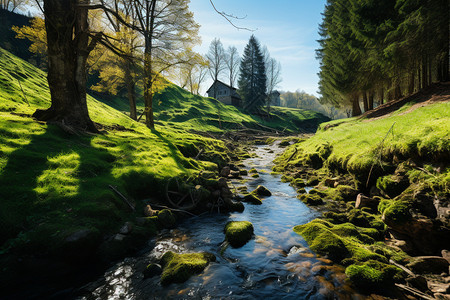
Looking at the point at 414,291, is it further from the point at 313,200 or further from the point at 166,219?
the point at 166,219

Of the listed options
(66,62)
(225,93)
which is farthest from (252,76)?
(66,62)

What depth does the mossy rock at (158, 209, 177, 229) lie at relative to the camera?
7.37m

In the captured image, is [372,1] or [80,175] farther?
[372,1]

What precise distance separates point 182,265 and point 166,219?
260 centimetres

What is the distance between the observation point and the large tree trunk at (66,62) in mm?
9484

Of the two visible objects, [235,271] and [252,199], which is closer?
[235,271]

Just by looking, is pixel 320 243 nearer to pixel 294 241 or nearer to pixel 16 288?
pixel 294 241

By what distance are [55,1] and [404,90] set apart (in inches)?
1184

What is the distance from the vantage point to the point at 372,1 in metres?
16.6

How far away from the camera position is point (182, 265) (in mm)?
5109

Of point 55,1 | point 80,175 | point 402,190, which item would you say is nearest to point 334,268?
point 402,190

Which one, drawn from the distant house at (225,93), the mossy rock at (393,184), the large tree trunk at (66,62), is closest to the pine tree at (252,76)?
the distant house at (225,93)

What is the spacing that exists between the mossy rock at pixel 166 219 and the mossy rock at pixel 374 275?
5.55 meters

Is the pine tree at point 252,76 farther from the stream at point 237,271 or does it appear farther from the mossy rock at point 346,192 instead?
the stream at point 237,271
